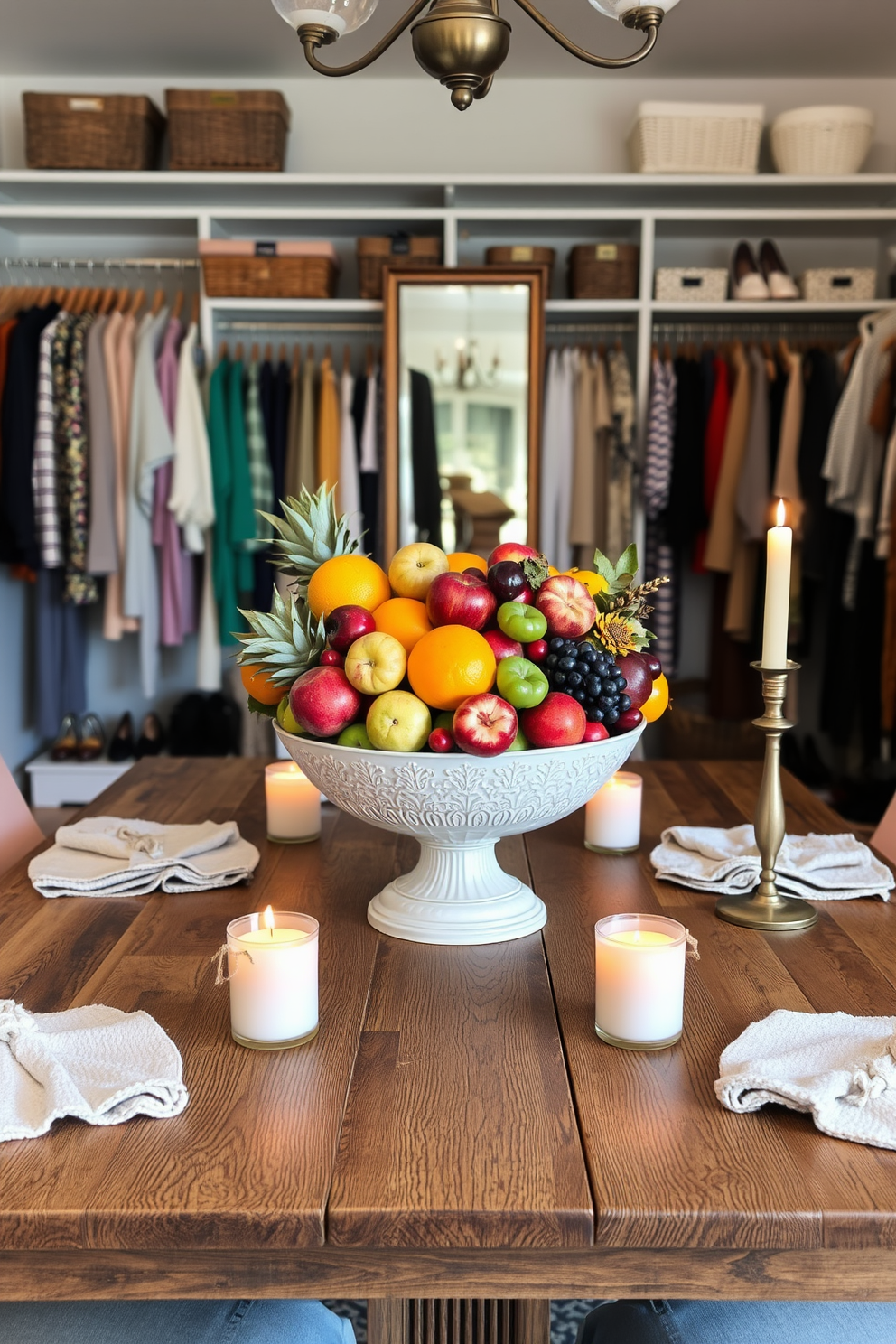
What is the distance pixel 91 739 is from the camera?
397 cm

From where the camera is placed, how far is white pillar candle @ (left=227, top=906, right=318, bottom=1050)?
91 centimetres

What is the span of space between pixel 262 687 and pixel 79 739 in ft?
9.79

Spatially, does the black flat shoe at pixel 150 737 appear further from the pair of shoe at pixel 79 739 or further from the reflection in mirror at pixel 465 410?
the reflection in mirror at pixel 465 410

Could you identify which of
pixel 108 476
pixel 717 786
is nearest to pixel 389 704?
pixel 717 786

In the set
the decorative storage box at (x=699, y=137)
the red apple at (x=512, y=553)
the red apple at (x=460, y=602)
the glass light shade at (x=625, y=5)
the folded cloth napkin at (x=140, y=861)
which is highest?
the decorative storage box at (x=699, y=137)

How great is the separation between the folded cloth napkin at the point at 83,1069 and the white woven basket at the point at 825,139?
356 cm

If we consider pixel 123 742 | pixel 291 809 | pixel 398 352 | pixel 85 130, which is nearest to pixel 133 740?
pixel 123 742

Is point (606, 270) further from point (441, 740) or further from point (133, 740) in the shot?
point (441, 740)

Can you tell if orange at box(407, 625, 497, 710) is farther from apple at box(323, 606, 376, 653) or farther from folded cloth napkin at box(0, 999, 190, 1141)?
folded cloth napkin at box(0, 999, 190, 1141)

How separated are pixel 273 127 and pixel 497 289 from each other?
0.86 m

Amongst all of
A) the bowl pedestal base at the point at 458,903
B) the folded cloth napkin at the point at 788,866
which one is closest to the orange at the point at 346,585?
the bowl pedestal base at the point at 458,903

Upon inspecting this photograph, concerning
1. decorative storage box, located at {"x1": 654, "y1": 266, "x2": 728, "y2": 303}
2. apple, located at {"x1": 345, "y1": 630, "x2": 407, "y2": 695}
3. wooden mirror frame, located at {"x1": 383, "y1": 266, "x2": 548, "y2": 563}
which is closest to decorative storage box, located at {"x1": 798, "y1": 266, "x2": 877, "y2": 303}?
decorative storage box, located at {"x1": 654, "y1": 266, "x2": 728, "y2": 303}

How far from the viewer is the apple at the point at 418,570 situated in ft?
3.91

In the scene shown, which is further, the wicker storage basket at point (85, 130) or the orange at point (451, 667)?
the wicker storage basket at point (85, 130)
